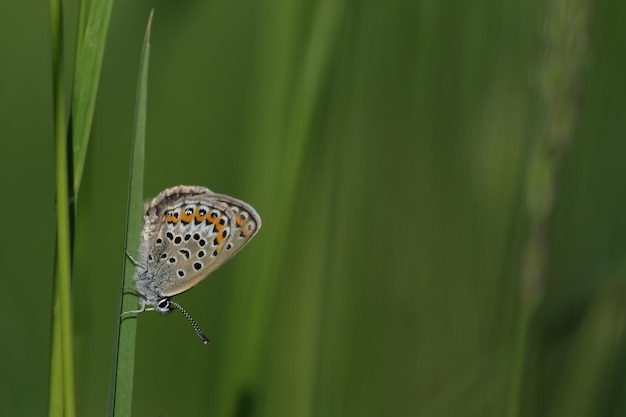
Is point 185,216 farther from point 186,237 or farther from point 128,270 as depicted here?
point 128,270

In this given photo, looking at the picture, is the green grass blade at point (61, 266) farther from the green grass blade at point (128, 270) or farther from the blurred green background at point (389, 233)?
the blurred green background at point (389, 233)

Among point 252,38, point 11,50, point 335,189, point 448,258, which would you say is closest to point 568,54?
point 335,189

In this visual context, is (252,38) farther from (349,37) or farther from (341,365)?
(341,365)

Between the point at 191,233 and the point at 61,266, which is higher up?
the point at 61,266

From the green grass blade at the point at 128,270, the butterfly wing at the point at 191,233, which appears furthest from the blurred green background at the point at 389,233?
the green grass blade at the point at 128,270

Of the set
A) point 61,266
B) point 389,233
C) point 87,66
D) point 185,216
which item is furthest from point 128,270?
point 389,233
